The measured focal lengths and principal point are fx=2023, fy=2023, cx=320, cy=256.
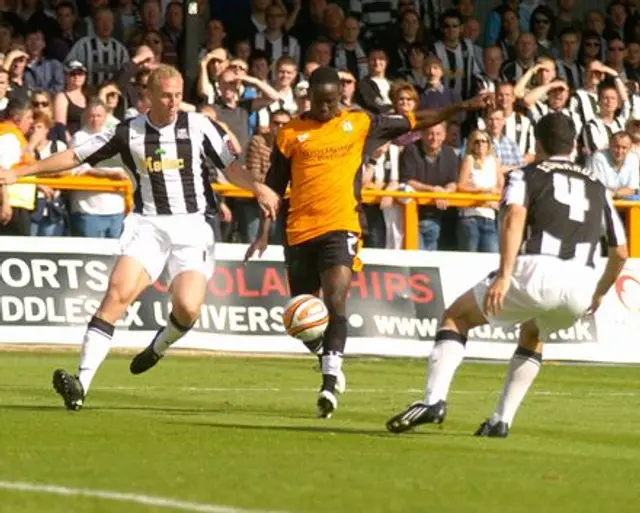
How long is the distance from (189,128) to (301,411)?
2.05 metres

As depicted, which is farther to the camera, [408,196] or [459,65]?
[459,65]

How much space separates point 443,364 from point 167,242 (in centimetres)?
278

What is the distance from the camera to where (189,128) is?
44.3ft

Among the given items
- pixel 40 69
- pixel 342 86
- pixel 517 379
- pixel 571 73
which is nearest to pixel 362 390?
pixel 517 379

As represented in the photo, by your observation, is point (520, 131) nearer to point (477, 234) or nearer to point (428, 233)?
point (477, 234)

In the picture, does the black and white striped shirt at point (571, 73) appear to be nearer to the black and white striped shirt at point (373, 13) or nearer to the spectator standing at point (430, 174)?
the black and white striped shirt at point (373, 13)

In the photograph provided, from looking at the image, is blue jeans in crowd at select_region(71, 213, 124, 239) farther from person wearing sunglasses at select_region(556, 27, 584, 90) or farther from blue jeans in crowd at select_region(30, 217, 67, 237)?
person wearing sunglasses at select_region(556, 27, 584, 90)

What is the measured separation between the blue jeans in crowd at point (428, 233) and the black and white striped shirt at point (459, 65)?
2.69 metres

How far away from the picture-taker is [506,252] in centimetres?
1088

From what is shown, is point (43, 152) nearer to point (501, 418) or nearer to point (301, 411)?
point (301, 411)

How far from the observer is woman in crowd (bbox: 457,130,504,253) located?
21.3 metres

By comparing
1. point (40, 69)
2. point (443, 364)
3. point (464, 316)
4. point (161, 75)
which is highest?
point (161, 75)

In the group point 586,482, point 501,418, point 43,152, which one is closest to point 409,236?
point 43,152

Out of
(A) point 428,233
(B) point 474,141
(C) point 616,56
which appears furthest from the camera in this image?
(C) point 616,56
